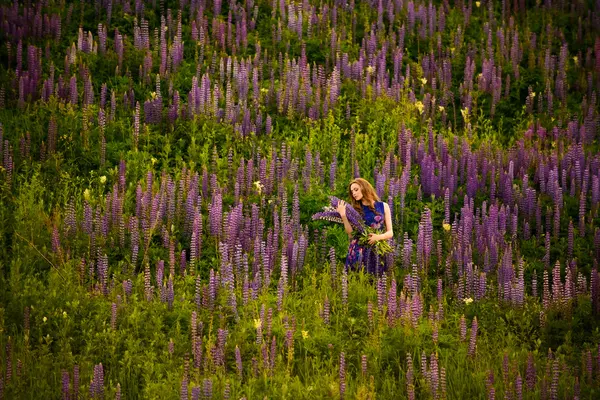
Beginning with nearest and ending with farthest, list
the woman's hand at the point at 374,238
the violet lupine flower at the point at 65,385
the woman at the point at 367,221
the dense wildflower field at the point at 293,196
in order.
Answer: the violet lupine flower at the point at 65,385 → the dense wildflower field at the point at 293,196 → the woman's hand at the point at 374,238 → the woman at the point at 367,221

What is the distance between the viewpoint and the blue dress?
31.3 ft

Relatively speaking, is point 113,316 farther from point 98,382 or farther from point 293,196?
point 293,196

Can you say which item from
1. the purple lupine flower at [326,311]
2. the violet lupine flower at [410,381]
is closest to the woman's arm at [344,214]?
the purple lupine flower at [326,311]

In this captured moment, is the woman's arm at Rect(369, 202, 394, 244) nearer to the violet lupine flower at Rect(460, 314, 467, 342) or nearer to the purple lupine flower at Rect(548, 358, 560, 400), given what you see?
the violet lupine flower at Rect(460, 314, 467, 342)

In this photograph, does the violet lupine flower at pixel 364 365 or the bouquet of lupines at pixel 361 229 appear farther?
the bouquet of lupines at pixel 361 229

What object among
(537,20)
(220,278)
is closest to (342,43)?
(537,20)

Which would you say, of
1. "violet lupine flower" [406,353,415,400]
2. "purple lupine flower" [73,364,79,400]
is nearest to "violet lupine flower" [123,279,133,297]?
"purple lupine flower" [73,364,79,400]

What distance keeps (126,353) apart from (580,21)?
36.4 ft

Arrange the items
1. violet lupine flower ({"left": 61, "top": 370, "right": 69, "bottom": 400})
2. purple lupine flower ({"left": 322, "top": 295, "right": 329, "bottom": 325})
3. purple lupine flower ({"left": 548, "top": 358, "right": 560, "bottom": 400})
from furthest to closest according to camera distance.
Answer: purple lupine flower ({"left": 322, "top": 295, "right": 329, "bottom": 325}), purple lupine flower ({"left": 548, "top": 358, "right": 560, "bottom": 400}), violet lupine flower ({"left": 61, "top": 370, "right": 69, "bottom": 400})

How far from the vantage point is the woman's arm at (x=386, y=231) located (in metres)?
9.41

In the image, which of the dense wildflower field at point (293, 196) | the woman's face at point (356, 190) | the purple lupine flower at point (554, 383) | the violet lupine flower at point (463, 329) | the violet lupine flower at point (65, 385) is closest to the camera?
the violet lupine flower at point (65, 385)

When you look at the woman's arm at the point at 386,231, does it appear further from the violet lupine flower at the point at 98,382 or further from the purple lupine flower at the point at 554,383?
the violet lupine flower at the point at 98,382

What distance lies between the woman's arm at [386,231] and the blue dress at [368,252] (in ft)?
0.19

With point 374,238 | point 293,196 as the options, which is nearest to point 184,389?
point 374,238
